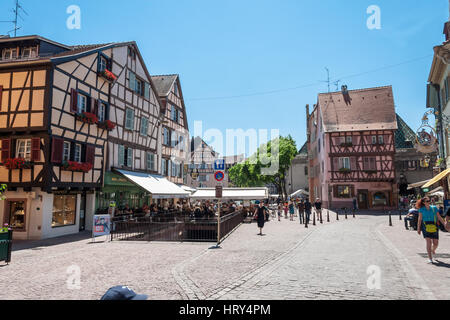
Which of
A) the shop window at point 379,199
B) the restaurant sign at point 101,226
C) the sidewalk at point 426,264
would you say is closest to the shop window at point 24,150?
the restaurant sign at point 101,226

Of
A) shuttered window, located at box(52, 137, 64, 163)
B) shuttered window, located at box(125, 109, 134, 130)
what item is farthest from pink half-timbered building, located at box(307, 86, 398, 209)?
shuttered window, located at box(52, 137, 64, 163)

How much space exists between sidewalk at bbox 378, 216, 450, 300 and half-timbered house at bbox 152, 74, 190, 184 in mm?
20677

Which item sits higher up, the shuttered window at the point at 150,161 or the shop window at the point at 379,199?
the shuttered window at the point at 150,161

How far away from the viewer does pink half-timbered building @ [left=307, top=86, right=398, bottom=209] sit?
36156mm

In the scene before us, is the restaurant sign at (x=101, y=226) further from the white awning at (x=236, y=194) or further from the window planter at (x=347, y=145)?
the window planter at (x=347, y=145)

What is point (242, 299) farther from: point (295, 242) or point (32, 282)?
point (295, 242)

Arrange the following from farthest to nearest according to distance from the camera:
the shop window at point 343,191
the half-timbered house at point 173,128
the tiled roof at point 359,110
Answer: the tiled roof at point 359,110 → the shop window at point 343,191 → the half-timbered house at point 173,128

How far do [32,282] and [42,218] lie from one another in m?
9.25

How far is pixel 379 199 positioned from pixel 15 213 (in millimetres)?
34564

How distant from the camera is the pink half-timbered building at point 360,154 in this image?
36.2m

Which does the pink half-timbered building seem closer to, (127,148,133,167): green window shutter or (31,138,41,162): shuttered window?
(127,148,133,167): green window shutter

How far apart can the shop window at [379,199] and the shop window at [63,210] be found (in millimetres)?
31203
